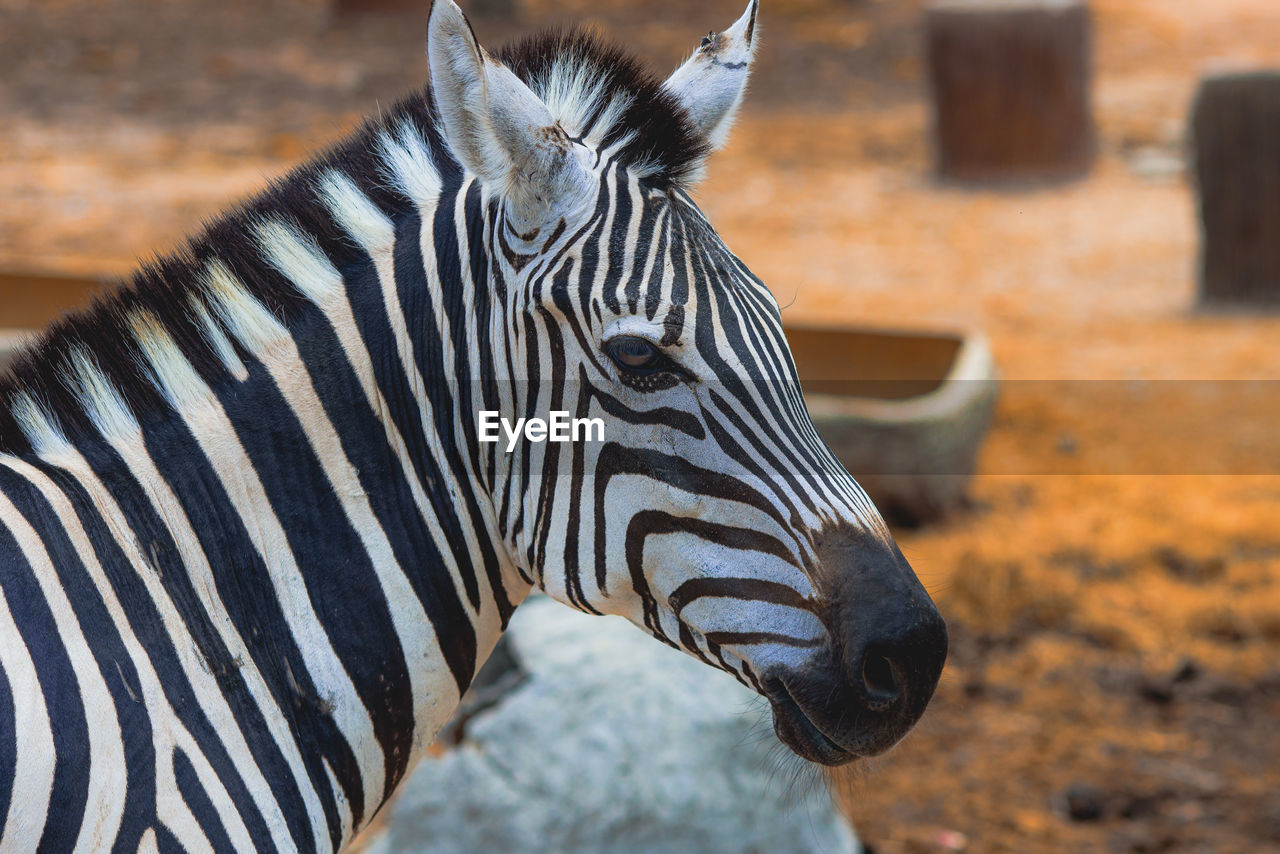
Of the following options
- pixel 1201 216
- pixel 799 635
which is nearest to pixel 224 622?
pixel 799 635

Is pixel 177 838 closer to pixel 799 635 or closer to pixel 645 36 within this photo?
pixel 799 635

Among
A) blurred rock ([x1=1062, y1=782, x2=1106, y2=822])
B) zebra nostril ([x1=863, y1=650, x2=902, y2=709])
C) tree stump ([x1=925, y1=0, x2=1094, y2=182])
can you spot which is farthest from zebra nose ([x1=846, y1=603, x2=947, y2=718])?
tree stump ([x1=925, y1=0, x2=1094, y2=182])

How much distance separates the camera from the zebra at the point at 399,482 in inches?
70.9

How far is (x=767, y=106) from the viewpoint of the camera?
15.8 metres

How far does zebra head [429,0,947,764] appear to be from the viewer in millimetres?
1829

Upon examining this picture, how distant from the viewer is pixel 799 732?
189cm

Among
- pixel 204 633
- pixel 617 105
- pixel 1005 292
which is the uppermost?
pixel 617 105

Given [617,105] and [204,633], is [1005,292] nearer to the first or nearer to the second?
[617,105]

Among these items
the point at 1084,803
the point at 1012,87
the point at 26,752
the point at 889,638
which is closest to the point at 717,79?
the point at 889,638

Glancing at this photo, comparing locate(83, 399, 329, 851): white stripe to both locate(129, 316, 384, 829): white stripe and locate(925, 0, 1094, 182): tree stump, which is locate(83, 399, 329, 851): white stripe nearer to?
locate(129, 316, 384, 829): white stripe

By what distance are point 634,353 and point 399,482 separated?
48 cm

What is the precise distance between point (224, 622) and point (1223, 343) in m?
8.65

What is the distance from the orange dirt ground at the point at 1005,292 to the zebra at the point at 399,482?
597 mm

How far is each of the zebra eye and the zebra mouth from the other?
0.54 meters
